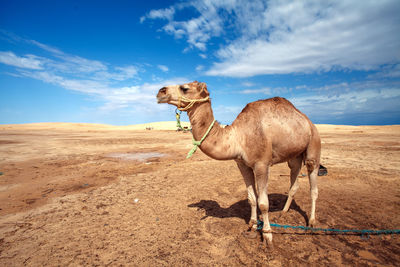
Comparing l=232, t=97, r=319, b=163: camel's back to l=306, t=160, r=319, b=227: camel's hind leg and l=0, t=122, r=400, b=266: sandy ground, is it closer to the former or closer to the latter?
l=306, t=160, r=319, b=227: camel's hind leg

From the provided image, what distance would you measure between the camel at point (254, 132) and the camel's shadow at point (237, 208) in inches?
54.4

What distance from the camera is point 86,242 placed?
3.92 meters

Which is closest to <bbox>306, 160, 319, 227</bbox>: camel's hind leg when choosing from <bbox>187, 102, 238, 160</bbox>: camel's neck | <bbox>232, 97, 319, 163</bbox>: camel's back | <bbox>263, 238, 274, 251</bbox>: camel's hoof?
<bbox>232, 97, 319, 163</bbox>: camel's back

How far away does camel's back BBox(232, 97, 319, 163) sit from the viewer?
11.4 ft

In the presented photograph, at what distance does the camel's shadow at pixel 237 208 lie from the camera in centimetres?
498

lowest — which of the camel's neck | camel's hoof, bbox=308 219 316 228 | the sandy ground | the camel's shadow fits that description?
the camel's shadow

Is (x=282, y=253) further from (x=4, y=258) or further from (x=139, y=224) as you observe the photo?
(x=4, y=258)

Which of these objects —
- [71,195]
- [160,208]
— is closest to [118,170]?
[71,195]

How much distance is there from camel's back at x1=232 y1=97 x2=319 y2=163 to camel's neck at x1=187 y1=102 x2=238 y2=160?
372 millimetres

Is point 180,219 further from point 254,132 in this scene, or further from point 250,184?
point 254,132

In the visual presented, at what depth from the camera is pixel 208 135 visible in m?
3.39

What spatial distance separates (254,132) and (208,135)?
878 millimetres

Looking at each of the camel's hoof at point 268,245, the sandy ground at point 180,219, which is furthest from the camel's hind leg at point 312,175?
the camel's hoof at point 268,245

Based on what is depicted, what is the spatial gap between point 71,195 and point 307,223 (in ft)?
24.0
